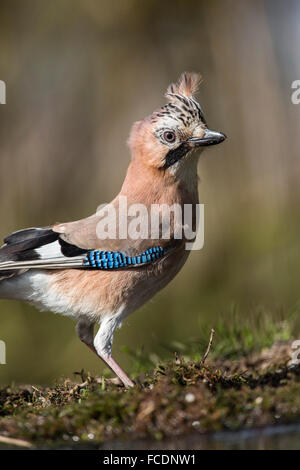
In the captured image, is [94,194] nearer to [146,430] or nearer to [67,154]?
[67,154]

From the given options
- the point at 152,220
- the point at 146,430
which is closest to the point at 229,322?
the point at 152,220

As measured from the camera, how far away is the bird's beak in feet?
13.8

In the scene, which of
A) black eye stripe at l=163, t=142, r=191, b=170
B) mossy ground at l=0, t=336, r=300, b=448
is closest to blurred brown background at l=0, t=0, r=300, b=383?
black eye stripe at l=163, t=142, r=191, b=170

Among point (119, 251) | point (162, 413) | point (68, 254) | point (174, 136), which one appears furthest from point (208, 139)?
point (162, 413)

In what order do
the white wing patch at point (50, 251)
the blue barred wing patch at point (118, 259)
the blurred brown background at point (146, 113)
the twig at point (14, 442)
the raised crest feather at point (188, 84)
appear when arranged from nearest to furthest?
1. the twig at point (14, 442)
2. the blue barred wing patch at point (118, 259)
3. the white wing patch at point (50, 251)
4. the raised crest feather at point (188, 84)
5. the blurred brown background at point (146, 113)

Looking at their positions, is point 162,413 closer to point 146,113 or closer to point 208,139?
point 208,139

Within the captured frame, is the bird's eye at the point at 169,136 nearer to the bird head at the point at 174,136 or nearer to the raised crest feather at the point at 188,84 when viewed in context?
the bird head at the point at 174,136

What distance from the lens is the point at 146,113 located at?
6703 millimetres

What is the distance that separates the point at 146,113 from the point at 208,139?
2.59 meters

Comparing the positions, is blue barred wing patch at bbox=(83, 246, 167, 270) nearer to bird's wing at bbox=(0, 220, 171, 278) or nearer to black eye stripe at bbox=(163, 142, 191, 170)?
bird's wing at bbox=(0, 220, 171, 278)

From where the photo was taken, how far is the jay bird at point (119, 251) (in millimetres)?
4156

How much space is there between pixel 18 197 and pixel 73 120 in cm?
103

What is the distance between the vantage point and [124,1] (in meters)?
6.54

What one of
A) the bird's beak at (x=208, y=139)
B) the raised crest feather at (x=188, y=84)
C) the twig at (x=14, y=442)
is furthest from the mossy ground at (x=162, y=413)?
the raised crest feather at (x=188, y=84)
